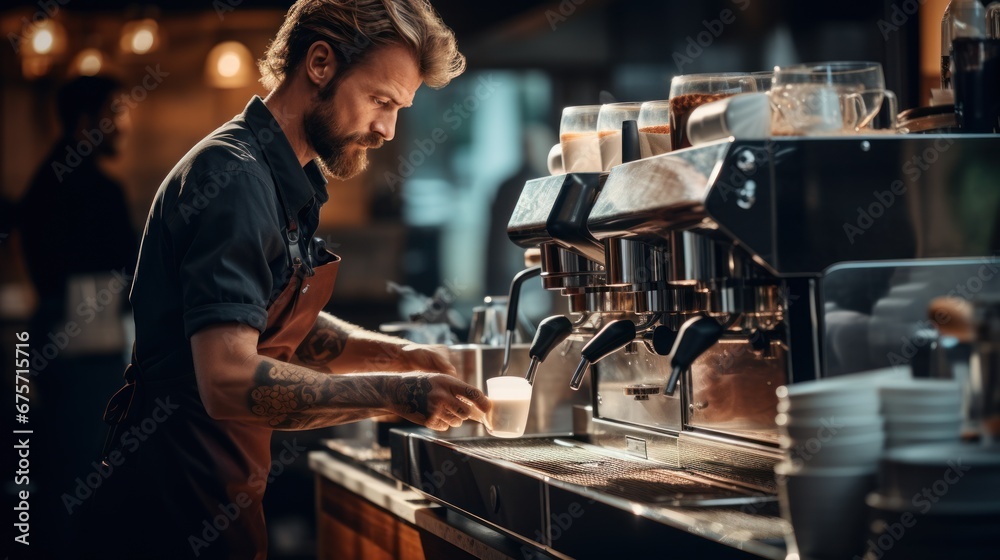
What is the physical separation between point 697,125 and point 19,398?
3403 mm

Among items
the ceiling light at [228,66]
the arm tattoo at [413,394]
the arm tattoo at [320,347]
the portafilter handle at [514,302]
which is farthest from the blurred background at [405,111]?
the arm tattoo at [413,394]

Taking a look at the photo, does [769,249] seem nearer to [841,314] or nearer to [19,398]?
[841,314]

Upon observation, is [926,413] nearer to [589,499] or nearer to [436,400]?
[589,499]

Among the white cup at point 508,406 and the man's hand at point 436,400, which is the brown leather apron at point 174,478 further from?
the white cup at point 508,406

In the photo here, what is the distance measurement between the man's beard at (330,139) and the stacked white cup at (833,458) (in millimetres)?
1169

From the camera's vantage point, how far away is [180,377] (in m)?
1.84

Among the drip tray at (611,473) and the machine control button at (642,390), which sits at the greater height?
the machine control button at (642,390)

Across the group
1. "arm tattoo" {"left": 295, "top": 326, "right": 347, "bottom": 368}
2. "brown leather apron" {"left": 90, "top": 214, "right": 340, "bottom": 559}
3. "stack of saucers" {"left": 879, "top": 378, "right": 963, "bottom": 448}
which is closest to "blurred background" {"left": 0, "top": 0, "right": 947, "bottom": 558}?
"arm tattoo" {"left": 295, "top": 326, "right": 347, "bottom": 368}

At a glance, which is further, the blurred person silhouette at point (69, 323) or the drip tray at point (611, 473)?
the blurred person silhouette at point (69, 323)

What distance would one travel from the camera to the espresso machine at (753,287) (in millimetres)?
1342

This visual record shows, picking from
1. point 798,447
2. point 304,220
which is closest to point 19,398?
point 304,220

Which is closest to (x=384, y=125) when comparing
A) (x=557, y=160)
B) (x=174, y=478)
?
(x=557, y=160)

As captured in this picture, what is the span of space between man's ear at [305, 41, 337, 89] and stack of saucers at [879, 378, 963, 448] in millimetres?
1278

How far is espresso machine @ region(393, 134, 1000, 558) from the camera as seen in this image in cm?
134
